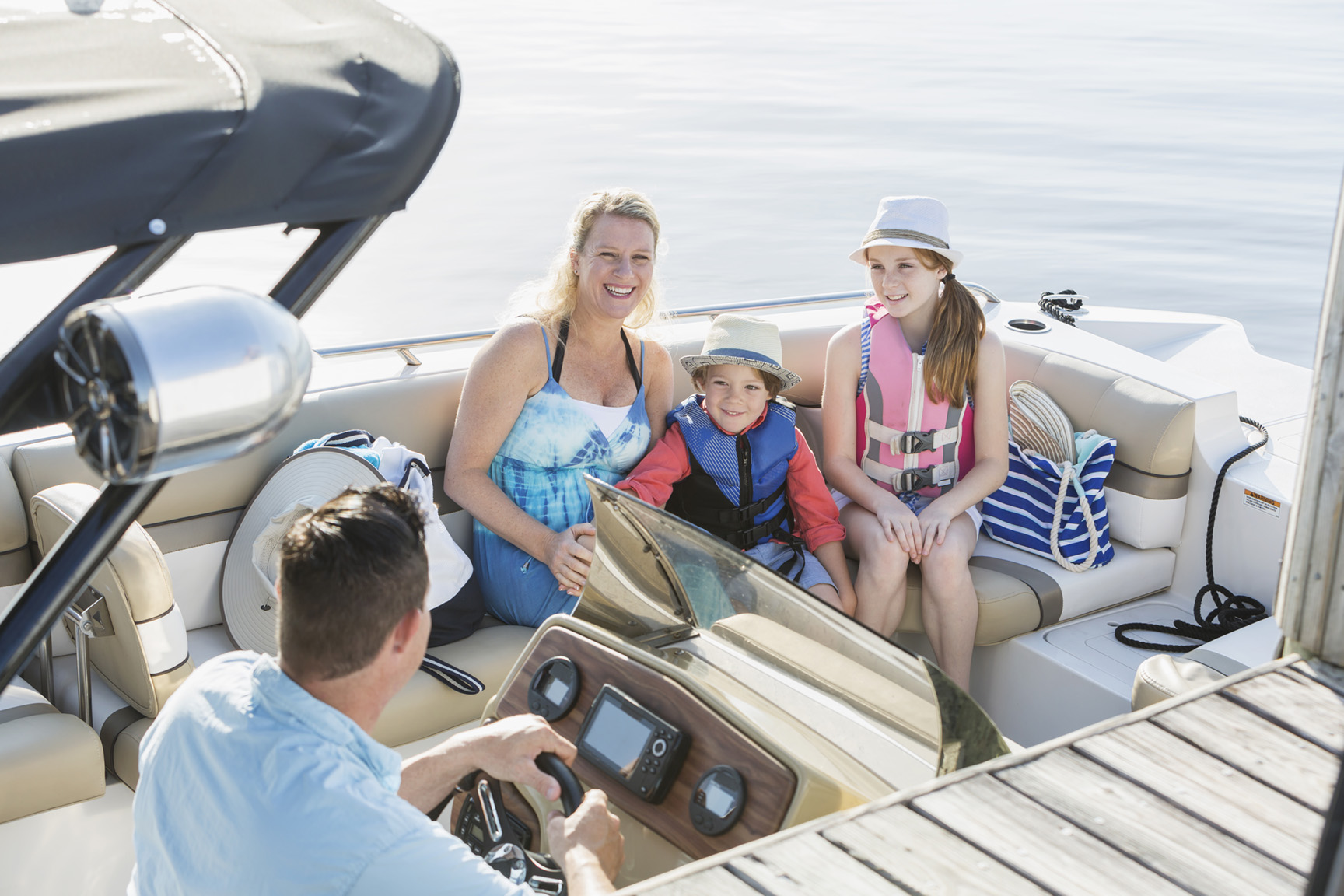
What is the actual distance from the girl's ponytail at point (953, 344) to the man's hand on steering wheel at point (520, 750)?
1.68 metres

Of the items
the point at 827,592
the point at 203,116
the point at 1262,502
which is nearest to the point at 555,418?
the point at 827,592

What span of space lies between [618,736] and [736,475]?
1.31 meters

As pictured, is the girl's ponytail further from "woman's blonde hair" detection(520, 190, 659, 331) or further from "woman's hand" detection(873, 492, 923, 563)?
"woman's blonde hair" detection(520, 190, 659, 331)

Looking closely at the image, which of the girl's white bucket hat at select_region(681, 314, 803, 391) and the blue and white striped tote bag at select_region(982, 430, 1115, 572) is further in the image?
the blue and white striped tote bag at select_region(982, 430, 1115, 572)

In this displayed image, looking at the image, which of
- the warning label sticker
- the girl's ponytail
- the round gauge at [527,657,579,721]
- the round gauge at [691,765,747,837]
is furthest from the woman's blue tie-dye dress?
the warning label sticker

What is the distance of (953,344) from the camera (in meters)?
2.71

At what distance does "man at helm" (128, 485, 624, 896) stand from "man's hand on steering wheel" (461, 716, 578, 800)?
8 centimetres

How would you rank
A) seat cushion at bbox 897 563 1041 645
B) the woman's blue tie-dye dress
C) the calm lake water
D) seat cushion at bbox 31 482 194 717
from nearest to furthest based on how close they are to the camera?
seat cushion at bbox 31 482 194 717
the woman's blue tie-dye dress
seat cushion at bbox 897 563 1041 645
the calm lake water

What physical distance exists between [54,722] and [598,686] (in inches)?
45.0

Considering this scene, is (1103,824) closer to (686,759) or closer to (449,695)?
(686,759)

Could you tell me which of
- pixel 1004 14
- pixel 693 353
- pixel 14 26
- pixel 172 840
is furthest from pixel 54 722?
pixel 1004 14

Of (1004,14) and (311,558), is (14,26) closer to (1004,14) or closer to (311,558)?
(311,558)

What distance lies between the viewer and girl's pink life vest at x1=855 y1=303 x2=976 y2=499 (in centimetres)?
275

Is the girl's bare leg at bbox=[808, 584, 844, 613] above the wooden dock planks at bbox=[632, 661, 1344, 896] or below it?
below
